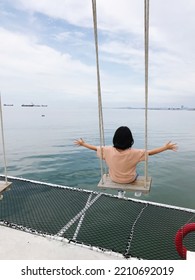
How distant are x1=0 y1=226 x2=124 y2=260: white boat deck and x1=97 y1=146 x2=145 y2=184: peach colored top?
144cm

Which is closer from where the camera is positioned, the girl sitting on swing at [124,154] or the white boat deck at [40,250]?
the white boat deck at [40,250]

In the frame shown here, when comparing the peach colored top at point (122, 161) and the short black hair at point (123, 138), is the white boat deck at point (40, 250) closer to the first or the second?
the peach colored top at point (122, 161)

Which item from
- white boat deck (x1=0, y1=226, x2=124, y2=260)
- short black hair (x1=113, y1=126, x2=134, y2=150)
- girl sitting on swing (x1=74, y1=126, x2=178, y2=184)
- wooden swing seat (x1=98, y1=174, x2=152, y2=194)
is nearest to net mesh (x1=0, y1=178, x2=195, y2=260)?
white boat deck (x1=0, y1=226, x2=124, y2=260)

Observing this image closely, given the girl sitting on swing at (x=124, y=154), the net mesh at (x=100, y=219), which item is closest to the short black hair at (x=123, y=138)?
the girl sitting on swing at (x=124, y=154)

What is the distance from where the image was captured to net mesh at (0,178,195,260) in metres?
4.85

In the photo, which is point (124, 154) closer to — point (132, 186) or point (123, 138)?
point (123, 138)

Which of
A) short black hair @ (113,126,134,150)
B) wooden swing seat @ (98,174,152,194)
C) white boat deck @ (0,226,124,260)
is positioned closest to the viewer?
white boat deck @ (0,226,124,260)

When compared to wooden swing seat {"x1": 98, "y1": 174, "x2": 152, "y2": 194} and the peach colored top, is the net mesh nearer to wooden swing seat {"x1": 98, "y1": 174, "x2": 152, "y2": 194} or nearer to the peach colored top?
wooden swing seat {"x1": 98, "y1": 174, "x2": 152, "y2": 194}

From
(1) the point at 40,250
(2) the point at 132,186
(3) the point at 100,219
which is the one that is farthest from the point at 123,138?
(1) the point at 40,250

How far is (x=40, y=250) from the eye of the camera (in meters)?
4.34

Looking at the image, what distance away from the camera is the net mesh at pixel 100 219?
485 centimetres

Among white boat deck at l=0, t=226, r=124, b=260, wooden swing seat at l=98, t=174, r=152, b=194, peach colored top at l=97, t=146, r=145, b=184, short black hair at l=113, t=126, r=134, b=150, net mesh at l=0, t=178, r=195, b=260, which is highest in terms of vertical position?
short black hair at l=113, t=126, r=134, b=150

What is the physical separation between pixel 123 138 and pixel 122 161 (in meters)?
0.48

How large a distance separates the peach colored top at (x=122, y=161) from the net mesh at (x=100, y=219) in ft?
3.76
